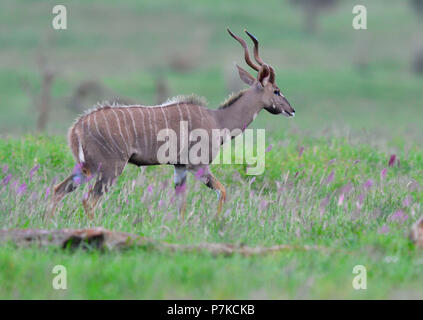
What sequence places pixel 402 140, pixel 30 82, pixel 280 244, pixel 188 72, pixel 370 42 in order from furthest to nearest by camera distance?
pixel 370 42, pixel 188 72, pixel 30 82, pixel 402 140, pixel 280 244

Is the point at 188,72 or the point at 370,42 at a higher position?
the point at 370,42

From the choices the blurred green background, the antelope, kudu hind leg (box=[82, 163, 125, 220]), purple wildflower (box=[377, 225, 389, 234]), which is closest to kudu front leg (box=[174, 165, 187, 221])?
the antelope

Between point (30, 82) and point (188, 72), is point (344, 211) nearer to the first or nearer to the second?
point (30, 82)

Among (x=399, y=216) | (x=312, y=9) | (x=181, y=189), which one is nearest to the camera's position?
(x=399, y=216)

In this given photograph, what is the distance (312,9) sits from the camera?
43469mm

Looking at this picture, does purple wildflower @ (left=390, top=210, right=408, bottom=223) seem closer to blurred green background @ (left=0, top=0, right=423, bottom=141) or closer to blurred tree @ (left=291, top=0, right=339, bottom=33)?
blurred green background @ (left=0, top=0, right=423, bottom=141)

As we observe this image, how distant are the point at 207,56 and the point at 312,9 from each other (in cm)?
1105

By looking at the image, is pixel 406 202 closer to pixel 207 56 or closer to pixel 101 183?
pixel 101 183

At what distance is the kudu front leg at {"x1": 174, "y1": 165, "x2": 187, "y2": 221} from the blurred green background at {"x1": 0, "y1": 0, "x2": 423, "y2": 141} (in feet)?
40.4

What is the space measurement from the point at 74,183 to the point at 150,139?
2.89ft

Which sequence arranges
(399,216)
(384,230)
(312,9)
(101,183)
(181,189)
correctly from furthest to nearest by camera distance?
(312,9) → (101,183) → (181,189) → (399,216) → (384,230)

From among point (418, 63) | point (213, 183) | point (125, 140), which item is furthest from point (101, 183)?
point (418, 63)
